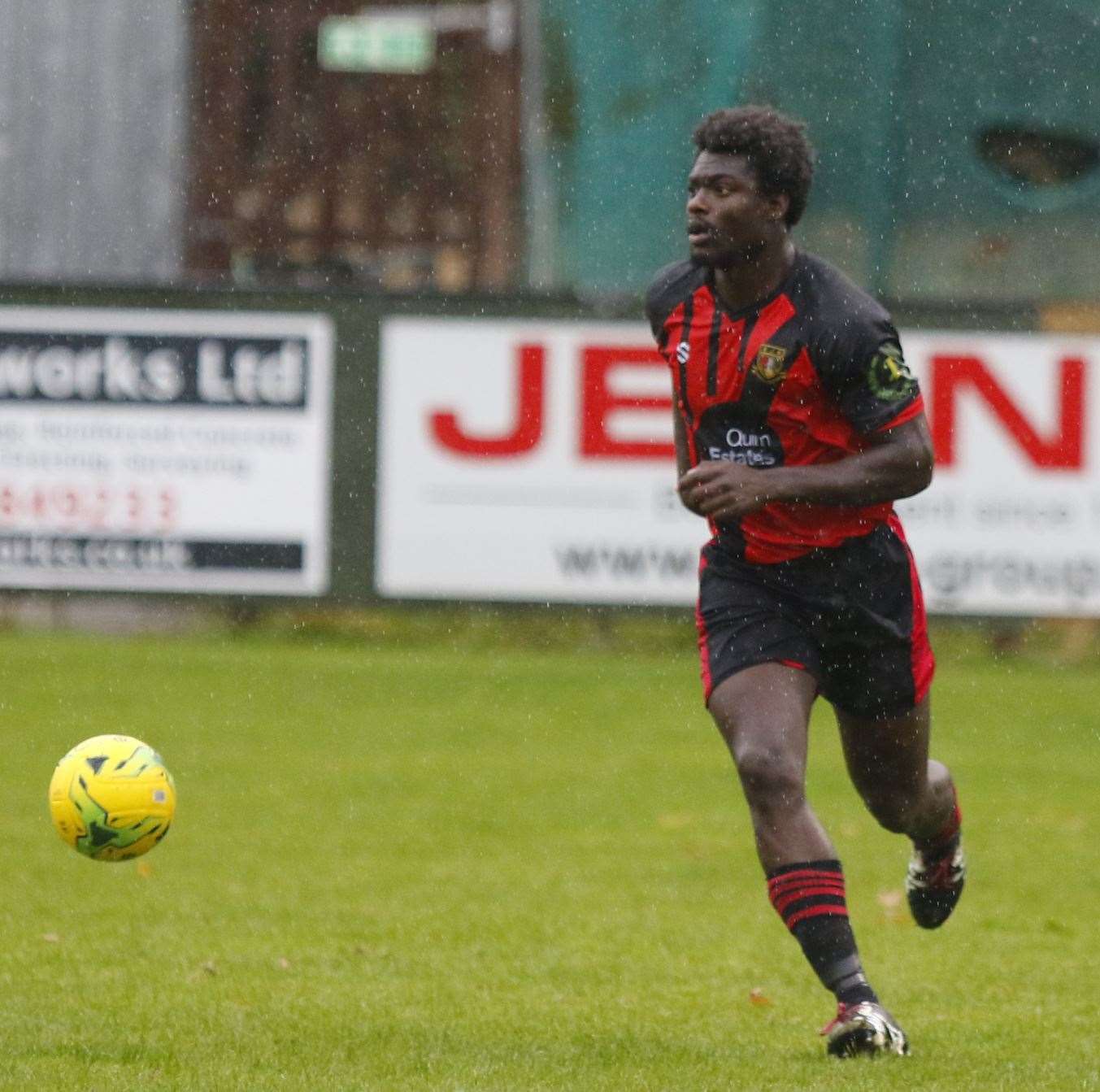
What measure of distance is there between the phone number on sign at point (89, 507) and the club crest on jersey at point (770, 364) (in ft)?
29.7

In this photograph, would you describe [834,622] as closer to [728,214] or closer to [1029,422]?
[728,214]

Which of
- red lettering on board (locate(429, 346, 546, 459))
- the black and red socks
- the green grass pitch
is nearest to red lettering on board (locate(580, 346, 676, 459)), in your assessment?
red lettering on board (locate(429, 346, 546, 459))

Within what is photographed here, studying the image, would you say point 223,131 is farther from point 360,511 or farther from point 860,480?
point 860,480

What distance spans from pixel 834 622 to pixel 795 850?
673 mm

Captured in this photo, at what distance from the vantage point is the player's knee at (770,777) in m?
5.74

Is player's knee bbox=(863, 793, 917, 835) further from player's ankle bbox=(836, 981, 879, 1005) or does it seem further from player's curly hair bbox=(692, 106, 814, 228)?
player's curly hair bbox=(692, 106, 814, 228)

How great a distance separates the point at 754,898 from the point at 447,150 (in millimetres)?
15839

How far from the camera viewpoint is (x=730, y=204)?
601 centimetres

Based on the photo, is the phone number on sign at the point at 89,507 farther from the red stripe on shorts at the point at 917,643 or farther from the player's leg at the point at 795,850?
the player's leg at the point at 795,850

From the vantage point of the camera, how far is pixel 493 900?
8.42 meters

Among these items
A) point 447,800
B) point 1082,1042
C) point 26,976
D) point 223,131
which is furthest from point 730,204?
point 223,131

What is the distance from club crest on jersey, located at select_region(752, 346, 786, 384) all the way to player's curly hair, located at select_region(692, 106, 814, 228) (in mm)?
386

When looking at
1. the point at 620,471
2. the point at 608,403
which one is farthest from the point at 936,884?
the point at 608,403

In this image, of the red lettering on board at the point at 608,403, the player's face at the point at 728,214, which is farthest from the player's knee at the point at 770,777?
the red lettering on board at the point at 608,403
